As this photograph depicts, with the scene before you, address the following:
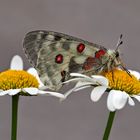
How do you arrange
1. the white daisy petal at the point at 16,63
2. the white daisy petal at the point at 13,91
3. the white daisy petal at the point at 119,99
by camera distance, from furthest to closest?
the white daisy petal at the point at 16,63 < the white daisy petal at the point at 13,91 < the white daisy petal at the point at 119,99

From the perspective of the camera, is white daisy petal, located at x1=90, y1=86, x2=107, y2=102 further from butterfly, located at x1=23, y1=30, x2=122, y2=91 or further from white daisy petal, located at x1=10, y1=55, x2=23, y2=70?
white daisy petal, located at x1=10, y1=55, x2=23, y2=70

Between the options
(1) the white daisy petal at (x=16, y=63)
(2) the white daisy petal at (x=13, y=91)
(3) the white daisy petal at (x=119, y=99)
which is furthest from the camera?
(1) the white daisy petal at (x=16, y=63)

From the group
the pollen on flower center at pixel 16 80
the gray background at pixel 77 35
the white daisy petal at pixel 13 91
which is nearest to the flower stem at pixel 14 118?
the white daisy petal at pixel 13 91

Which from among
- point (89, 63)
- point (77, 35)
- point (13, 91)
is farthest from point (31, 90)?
point (77, 35)

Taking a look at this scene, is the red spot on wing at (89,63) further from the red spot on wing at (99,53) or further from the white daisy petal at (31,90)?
the white daisy petal at (31,90)

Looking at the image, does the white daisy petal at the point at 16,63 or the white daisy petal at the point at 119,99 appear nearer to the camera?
the white daisy petal at the point at 119,99

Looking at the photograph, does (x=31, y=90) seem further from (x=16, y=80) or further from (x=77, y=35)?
(x=77, y=35)

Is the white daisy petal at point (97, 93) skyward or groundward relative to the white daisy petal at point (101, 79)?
groundward

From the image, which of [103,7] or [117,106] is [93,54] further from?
[103,7]
